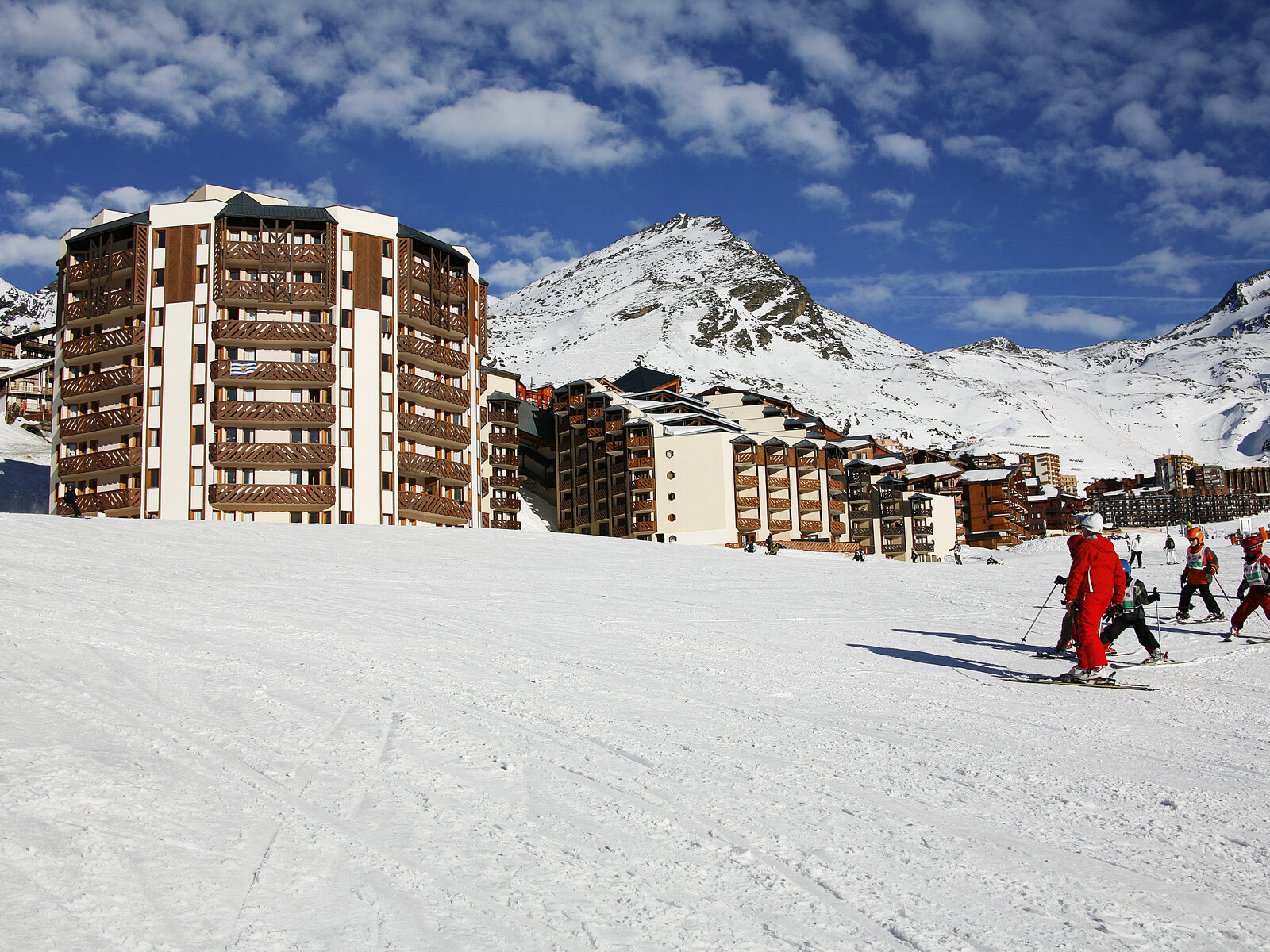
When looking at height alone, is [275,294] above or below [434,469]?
above

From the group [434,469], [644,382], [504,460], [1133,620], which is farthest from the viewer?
[644,382]

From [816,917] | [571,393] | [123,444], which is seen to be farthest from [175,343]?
[816,917]

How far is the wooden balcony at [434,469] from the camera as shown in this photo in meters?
51.8

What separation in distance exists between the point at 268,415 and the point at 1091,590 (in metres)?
44.6

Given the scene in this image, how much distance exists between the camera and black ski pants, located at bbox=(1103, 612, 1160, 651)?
40.4ft

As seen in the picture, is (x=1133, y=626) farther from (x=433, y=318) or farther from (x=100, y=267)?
(x=100, y=267)

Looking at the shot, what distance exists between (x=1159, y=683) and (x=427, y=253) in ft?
168

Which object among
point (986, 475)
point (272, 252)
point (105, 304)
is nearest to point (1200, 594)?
point (272, 252)

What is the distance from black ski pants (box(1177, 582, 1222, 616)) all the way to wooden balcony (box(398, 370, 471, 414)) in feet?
137

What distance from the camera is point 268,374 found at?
49250 mm

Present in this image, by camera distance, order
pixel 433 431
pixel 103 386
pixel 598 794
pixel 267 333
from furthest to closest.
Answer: pixel 433 431, pixel 103 386, pixel 267 333, pixel 598 794

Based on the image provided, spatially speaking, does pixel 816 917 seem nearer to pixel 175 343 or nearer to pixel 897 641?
pixel 897 641

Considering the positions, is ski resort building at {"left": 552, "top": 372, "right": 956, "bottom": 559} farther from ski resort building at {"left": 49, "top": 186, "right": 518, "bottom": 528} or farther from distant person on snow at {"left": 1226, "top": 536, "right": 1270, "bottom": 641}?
distant person on snow at {"left": 1226, "top": 536, "right": 1270, "bottom": 641}

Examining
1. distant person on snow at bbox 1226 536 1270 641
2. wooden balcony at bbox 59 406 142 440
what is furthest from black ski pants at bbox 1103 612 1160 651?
wooden balcony at bbox 59 406 142 440
